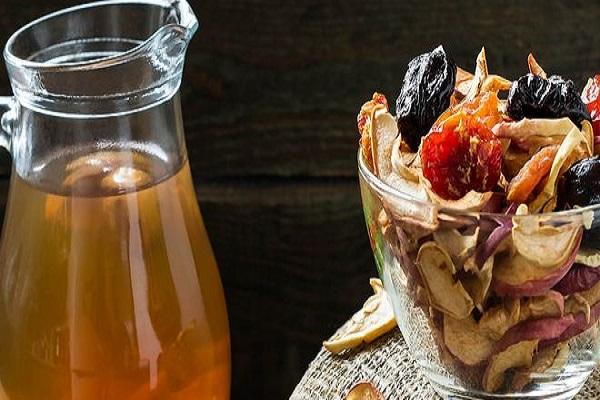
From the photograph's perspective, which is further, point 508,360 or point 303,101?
point 303,101

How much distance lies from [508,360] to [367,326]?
174 millimetres

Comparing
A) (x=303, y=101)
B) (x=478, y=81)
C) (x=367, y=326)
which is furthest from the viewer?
(x=303, y=101)

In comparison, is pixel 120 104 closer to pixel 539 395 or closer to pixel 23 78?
pixel 23 78

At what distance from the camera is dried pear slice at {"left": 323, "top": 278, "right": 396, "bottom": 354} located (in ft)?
2.33

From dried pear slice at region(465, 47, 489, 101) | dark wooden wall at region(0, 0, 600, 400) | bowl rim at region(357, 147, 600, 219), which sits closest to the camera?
bowl rim at region(357, 147, 600, 219)

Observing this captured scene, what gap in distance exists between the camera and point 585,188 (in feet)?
1.71

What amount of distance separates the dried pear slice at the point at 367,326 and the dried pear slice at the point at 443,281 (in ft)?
0.49

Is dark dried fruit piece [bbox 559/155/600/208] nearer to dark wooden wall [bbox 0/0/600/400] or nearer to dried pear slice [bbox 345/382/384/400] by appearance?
dried pear slice [bbox 345/382/384/400]

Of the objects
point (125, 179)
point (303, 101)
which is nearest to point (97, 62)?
point (125, 179)

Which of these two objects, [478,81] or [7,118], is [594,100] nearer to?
[478,81]

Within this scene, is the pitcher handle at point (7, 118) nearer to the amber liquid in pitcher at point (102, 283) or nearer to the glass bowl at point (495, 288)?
the amber liquid in pitcher at point (102, 283)

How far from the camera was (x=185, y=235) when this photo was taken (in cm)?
62

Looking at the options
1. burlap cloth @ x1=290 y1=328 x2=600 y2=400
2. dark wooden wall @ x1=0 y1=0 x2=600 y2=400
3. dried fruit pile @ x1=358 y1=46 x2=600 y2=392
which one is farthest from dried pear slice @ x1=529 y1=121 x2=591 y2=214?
dark wooden wall @ x1=0 y1=0 x2=600 y2=400

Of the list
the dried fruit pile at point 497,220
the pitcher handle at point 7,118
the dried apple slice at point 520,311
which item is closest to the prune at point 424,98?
the dried fruit pile at point 497,220
